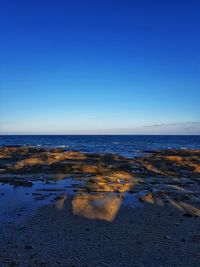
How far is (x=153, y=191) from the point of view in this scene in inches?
675

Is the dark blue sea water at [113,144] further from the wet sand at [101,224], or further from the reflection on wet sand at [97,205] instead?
the reflection on wet sand at [97,205]

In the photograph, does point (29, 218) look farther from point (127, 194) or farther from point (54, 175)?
point (54, 175)

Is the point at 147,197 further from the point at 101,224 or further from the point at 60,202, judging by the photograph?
the point at 101,224

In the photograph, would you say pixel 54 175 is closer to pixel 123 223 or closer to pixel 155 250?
pixel 123 223

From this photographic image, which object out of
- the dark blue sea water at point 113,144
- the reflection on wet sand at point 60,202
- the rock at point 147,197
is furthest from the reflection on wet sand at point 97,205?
the dark blue sea water at point 113,144

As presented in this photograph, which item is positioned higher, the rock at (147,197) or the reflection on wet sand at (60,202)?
the reflection on wet sand at (60,202)

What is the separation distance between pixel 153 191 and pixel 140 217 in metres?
5.78

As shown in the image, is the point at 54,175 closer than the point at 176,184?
No

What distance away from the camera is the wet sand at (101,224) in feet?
25.7

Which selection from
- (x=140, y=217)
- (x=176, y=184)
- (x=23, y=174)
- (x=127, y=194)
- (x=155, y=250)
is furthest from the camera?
(x=23, y=174)

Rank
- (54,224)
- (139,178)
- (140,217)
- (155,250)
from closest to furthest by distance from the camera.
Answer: (155,250)
(54,224)
(140,217)
(139,178)

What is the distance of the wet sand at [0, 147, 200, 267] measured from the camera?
7.85 m

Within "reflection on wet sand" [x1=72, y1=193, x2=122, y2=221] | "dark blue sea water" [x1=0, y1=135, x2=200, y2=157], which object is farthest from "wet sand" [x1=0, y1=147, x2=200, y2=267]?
"dark blue sea water" [x1=0, y1=135, x2=200, y2=157]

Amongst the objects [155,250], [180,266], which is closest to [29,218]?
[155,250]
